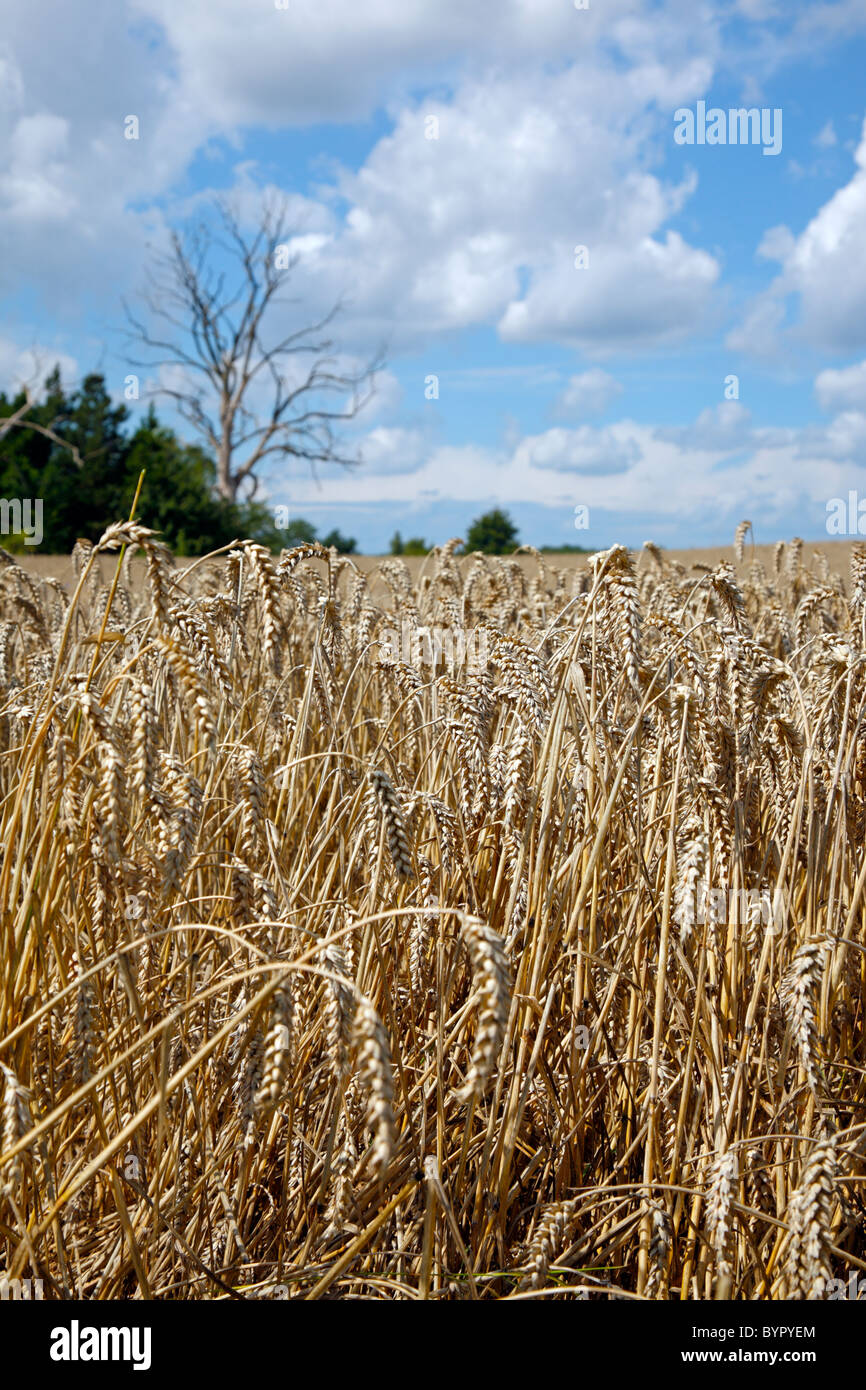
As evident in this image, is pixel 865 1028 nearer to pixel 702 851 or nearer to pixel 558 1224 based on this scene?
pixel 702 851

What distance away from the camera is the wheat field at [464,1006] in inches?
43.5

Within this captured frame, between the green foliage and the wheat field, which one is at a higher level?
the green foliage

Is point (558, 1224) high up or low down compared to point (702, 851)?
down

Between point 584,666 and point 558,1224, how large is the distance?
0.99 metres

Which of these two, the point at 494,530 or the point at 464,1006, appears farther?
the point at 494,530

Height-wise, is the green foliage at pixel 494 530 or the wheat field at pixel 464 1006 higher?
the green foliage at pixel 494 530

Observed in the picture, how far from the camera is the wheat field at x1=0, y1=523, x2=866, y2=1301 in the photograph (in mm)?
1104

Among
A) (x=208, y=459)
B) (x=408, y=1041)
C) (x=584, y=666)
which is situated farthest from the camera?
(x=208, y=459)

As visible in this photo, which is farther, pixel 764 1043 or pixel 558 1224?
pixel 764 1043

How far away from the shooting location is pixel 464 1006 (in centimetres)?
123

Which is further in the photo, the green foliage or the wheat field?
the green foliage
